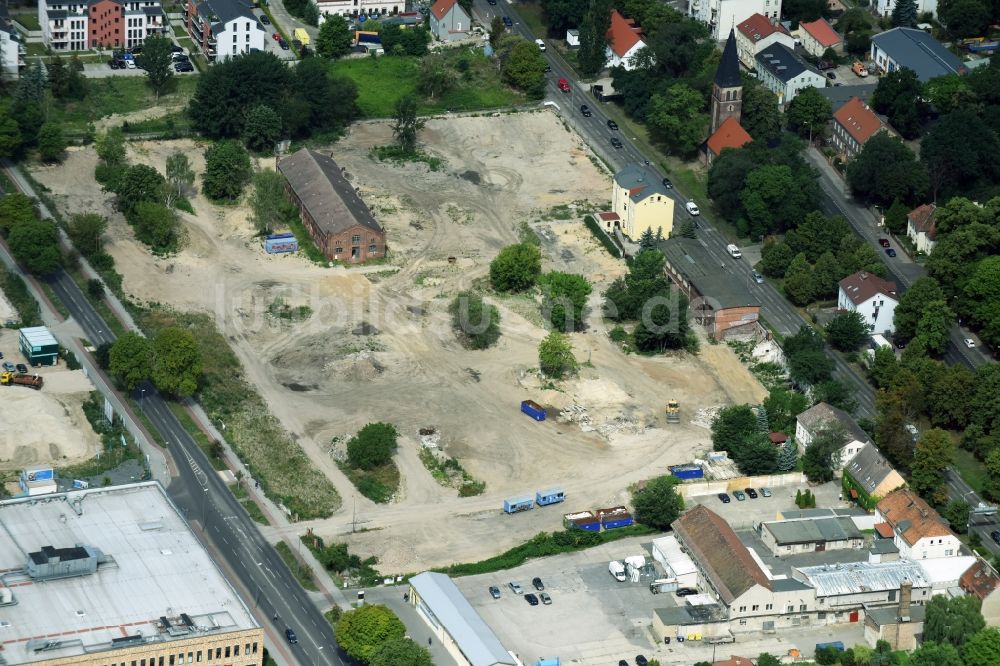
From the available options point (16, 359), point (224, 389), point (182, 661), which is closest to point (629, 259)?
point (224, 389)

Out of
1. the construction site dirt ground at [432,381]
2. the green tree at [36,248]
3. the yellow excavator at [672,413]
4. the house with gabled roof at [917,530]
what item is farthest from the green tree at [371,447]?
the green tree at [36,248]

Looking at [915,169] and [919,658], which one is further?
[915,169]

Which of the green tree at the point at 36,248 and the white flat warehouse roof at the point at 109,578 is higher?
the white flat warehouse roof at the point at 109,578

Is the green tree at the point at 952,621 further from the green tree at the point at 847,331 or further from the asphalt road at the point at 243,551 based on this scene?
the asphalt road at the point at 243,551

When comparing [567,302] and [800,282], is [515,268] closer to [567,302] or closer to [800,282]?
[567,302]

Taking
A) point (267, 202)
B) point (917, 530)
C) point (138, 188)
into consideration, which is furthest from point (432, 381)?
point (917, 530)

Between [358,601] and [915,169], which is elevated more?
[915,169]

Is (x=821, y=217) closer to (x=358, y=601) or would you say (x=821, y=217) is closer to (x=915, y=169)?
(x=915, y=169)
